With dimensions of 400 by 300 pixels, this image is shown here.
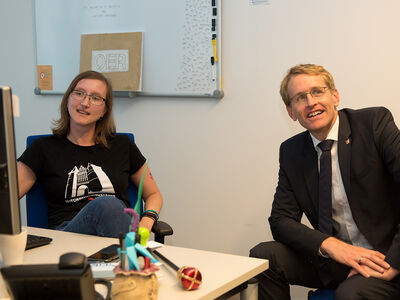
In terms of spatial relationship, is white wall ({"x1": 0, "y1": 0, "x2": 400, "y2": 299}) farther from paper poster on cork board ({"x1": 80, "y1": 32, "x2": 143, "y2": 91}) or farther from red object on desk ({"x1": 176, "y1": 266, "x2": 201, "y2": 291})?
red object on desk ({"x1": 176, "y1": 266, "x2": 201, "y2": 291})

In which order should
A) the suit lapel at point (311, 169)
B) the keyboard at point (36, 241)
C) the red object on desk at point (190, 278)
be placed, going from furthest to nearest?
1. the suit lapel at point (311, 169)
2. the keyboard at point (36, 241)
3. the red object on desk at point (190, 278)

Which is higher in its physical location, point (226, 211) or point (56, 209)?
point (56, 209)

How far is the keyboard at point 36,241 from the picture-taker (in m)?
1.77

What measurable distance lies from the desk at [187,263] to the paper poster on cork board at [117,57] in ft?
5.26

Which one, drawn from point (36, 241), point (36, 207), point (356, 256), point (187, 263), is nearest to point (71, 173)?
point (36, 207)

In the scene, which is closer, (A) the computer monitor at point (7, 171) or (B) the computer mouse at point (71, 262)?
(B) the computer mouse at point (71, 262)

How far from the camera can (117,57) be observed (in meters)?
3.45

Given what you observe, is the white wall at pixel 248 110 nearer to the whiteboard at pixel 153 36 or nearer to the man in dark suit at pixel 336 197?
the whiteboard at pixel 153 36

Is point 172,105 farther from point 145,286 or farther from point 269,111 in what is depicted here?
point 145,286

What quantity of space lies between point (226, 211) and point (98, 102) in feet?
3.57

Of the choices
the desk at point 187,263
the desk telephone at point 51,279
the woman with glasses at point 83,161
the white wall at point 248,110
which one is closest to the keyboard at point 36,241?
the desk at point 187,263

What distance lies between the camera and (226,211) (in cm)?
323

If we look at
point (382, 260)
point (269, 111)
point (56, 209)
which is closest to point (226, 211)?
point (269, 111)

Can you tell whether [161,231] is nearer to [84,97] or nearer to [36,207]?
[36,207]
